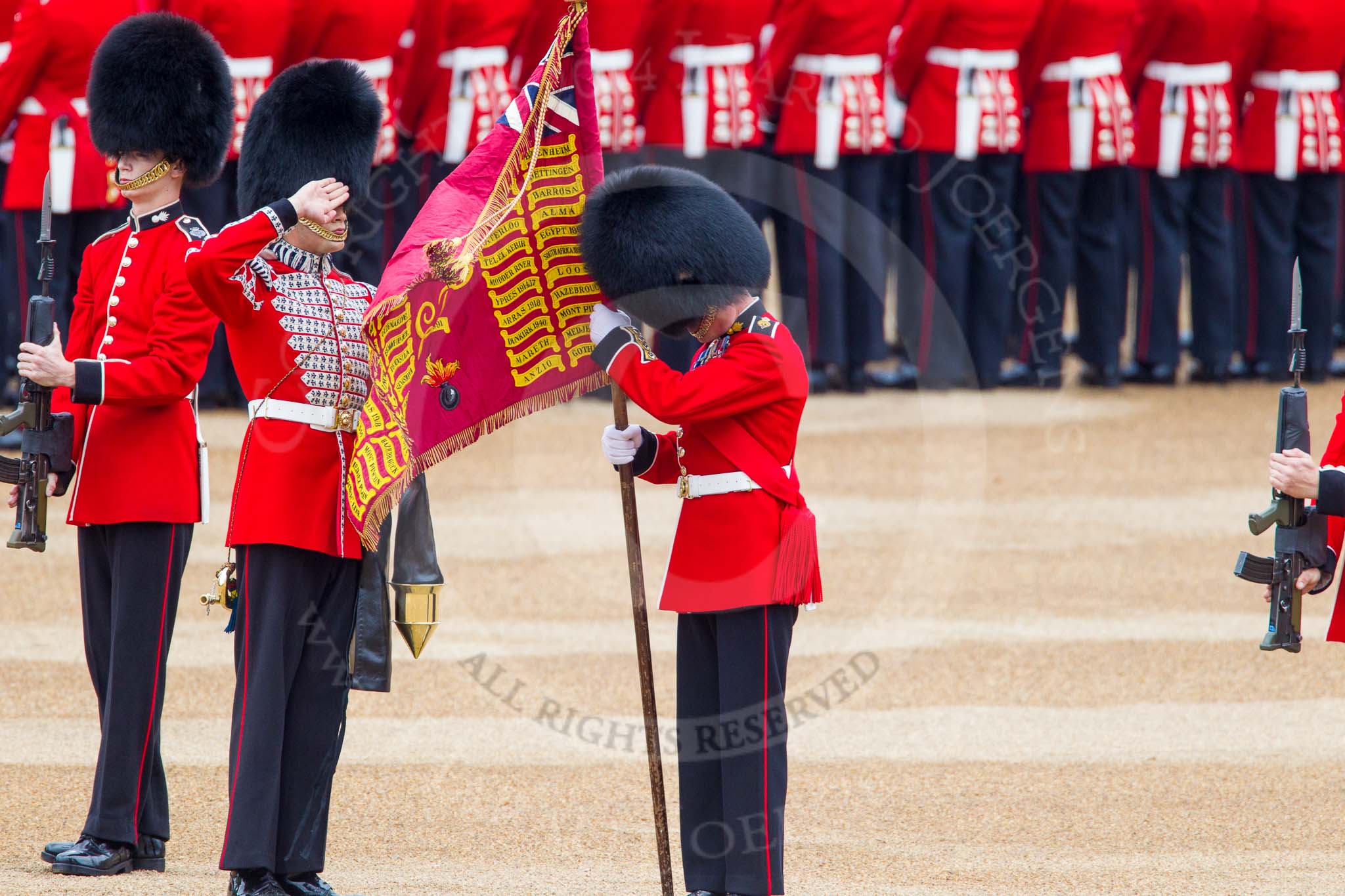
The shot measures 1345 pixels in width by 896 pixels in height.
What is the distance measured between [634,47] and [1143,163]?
2.35 metres

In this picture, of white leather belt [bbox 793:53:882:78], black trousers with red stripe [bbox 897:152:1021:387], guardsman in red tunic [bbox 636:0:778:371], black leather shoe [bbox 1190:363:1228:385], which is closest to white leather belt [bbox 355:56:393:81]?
guardsman in red tunic [bbox 636:0:778:371]

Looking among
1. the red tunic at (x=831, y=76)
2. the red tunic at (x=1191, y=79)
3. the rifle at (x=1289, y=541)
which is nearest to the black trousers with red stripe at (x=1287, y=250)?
the red tunic at (x=1191, y=79)

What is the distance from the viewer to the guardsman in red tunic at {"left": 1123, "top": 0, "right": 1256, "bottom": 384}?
9.22 meters

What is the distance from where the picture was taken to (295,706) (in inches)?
151

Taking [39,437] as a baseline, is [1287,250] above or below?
above

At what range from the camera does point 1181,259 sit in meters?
9.52

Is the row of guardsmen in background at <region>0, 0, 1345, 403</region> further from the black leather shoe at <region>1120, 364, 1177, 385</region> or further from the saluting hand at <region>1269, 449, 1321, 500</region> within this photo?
the saluting hand at <region>1269, 449, 1321, 500</region>

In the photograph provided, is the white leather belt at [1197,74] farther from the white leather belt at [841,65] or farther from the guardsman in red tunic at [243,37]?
the guardsman in red tunic at [243,37]

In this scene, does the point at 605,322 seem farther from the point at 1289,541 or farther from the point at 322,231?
Result: the point at 1289,541

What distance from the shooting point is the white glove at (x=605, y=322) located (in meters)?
3.75

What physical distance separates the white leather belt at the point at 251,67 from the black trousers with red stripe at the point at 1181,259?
3.91m

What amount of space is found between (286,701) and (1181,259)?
6.53 meters

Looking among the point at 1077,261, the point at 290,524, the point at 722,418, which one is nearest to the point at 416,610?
the point at 290,524

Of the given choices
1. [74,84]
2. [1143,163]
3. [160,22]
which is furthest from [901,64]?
[160,22]
